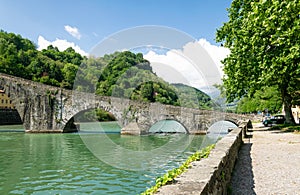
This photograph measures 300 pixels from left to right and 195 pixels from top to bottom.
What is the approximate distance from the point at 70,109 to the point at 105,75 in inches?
599

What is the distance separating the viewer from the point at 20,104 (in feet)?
81.6

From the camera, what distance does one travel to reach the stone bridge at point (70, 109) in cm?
2384

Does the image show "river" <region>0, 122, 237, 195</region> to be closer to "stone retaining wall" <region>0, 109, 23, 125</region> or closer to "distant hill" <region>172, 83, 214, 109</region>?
"distant hill" <region>172, 83, 214, 109</region>

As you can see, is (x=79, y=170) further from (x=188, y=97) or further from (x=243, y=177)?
(x=188, y=97)

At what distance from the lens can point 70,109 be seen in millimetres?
24875

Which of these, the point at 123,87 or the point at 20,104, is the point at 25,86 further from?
the point at 123,87

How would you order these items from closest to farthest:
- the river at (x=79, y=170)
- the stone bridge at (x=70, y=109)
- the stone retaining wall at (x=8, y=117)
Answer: the river at (x=79, y=170) → the stone bridge at (x=70, y=109) → the stone retaining wall at (x=8, y=117)

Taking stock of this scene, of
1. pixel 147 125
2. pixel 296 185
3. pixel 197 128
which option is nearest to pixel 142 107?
pixel 147 125

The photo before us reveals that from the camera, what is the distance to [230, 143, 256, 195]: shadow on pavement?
478cm

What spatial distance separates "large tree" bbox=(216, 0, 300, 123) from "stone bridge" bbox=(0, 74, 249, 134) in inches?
297

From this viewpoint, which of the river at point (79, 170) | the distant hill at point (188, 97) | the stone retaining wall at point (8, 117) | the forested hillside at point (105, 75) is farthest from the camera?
the stone retaining wall at point (8, 117)

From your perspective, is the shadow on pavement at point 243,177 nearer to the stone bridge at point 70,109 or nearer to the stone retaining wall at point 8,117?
the stone bridge at point 70,109

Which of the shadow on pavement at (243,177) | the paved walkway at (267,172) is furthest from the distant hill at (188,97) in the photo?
the shadow on pavement at (243,177)

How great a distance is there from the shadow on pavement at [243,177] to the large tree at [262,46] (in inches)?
177
